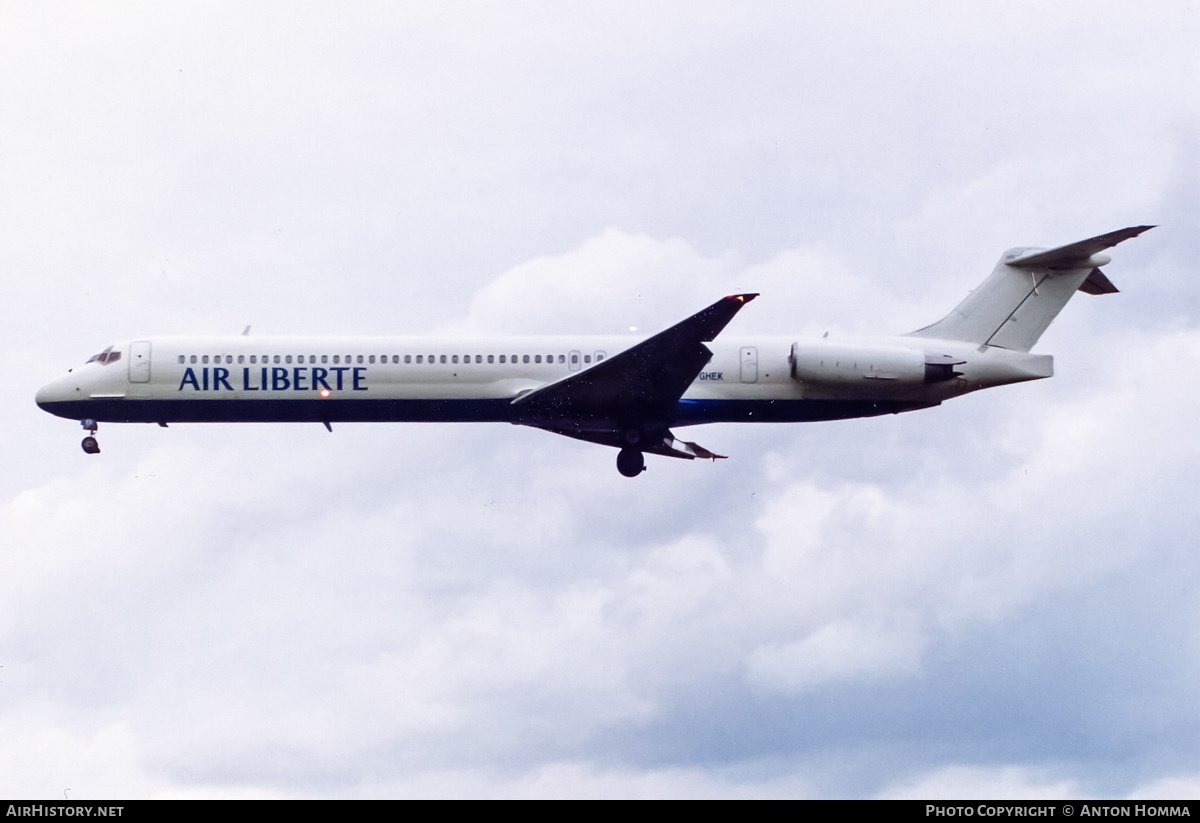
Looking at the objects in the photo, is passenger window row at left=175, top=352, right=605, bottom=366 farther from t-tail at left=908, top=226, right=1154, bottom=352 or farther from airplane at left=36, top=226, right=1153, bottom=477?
t-tail at left=908, top=226, right=1154, bottom=352

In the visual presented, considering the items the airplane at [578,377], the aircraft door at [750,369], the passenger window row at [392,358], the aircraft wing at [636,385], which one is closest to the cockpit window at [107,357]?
the airplane at [578,377]

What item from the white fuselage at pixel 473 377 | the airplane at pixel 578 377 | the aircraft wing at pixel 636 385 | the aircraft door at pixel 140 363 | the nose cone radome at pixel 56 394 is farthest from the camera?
the nose cone radome at pixel 56 394

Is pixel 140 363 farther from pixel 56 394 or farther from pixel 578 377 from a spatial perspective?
pixel 578 377

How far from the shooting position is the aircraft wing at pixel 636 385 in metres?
30.2

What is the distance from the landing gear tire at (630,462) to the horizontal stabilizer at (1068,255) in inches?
381

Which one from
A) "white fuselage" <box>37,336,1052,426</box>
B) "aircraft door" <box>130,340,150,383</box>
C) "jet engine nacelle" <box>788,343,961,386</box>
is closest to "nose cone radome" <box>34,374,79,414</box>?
"white fuselage" <box>37,336,1052,426</box>

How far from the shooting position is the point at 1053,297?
33.1 meters

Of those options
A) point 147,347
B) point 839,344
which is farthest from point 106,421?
point 839,344

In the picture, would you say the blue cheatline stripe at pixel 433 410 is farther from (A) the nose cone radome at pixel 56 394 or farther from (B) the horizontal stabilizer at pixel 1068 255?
(B) the horizontal stabilizer at pixel 1068 255

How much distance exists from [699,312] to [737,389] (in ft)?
10.7

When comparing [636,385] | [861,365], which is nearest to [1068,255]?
[861,365]
